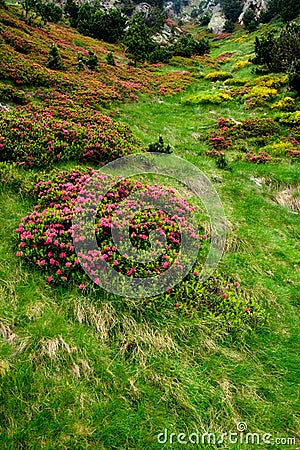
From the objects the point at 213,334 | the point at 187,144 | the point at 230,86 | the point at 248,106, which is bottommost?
the point at 213,334

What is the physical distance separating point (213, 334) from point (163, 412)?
1.83 meters

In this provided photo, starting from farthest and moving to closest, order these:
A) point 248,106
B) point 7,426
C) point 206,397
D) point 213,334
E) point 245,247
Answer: point 248,106
point 245,247
point 213,334
point 206,397
point 7,426

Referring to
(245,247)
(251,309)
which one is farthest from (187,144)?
(251,309)

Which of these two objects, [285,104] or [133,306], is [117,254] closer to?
[133,306]

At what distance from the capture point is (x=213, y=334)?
5.51 meters

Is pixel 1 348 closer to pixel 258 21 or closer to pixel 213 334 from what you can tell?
pixel 213 334

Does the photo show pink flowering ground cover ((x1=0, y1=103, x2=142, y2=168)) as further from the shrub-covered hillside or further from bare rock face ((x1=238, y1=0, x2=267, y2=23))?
bare rock face ((x1=238, y1=0, x2=267, y2=23))
